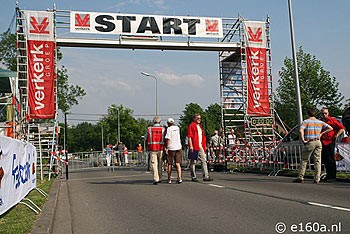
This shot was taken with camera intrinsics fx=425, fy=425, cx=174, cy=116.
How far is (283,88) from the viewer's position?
34531 mm

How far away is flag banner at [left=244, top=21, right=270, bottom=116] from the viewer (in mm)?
27328

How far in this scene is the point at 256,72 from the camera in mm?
27562

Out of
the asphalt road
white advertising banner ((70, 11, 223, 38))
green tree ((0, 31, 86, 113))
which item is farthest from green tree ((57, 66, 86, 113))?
the asphalt road

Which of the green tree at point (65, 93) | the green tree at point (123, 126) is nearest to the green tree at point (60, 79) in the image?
the green tree at point (65, 93)

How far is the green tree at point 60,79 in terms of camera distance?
36062mm

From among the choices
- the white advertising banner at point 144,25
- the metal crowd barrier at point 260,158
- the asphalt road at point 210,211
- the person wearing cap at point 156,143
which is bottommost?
the asphalt road at point 210,211

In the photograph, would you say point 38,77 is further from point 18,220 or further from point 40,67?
point 18,220

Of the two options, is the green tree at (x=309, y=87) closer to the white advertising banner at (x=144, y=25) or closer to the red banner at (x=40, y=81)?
the white advertising banner at (x=144, y=25)

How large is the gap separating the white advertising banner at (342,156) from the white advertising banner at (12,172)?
8.94m

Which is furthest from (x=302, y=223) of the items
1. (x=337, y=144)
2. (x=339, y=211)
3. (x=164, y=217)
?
(x=337, y=144)

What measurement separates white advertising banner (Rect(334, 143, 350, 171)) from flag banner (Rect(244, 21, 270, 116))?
1437cm

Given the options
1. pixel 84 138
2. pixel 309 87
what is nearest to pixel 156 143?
pixel 309 87

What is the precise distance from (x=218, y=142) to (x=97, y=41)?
9545mm

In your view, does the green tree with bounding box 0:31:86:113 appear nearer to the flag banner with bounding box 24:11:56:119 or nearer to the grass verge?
the flag banner with bounding box 24:11:56:119
